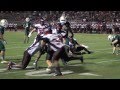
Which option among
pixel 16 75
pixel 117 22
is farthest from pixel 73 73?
pixel 117 22

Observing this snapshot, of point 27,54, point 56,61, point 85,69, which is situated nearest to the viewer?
point 56,61

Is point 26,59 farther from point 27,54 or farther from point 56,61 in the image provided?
point 56,61

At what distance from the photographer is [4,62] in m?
14.0

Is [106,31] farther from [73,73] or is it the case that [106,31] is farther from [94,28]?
[73,73]

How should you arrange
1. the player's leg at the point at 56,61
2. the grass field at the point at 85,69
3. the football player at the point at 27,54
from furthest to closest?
the football player at the point at 27,54, the player's leg at the point at 56,61, the grass field at the point at 85,69

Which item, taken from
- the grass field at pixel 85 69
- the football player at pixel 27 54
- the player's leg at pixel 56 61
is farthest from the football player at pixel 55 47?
the football player at pixel 27 54

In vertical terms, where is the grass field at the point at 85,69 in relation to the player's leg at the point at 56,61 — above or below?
below

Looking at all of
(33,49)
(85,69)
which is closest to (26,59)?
(33,49)

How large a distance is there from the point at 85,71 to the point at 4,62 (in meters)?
3.33

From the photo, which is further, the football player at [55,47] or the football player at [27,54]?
the football player at [27,54]

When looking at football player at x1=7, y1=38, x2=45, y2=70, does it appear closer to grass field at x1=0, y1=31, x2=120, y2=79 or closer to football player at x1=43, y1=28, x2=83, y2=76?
grass field at x1=0, y1=31, x2=120, y2=79

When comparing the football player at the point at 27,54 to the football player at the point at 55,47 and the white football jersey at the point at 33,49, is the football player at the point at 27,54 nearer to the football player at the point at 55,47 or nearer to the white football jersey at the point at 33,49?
the white football jersey at the point at 33,49
